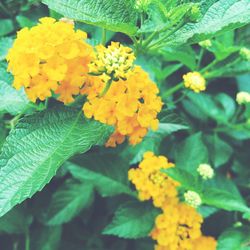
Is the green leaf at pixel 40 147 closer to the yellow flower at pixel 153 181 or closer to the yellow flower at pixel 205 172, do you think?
the yellow flower at pixel 153 181

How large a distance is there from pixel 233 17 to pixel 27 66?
0.50 metres

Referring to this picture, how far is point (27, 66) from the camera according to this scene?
1069mm

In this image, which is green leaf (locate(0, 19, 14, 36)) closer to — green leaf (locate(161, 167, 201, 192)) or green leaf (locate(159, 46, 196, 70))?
green leaf (locate(159, 46, 196, 70))

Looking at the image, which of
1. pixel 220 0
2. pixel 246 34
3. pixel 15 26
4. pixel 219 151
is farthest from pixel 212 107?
pixel 15 26

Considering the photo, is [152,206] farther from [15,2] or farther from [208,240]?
[15,2]

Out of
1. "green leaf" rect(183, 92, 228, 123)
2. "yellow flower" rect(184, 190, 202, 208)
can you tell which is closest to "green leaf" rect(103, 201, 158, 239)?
"yellow flower" rect(184, 190, 202, 208)

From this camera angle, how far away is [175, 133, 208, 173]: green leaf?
160cm

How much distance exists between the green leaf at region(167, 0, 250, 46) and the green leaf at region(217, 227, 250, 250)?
675mm

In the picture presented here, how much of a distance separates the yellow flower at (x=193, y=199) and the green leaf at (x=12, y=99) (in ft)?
1.79

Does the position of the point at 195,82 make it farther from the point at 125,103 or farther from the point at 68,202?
the point at 68,202

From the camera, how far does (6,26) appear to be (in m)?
1.78

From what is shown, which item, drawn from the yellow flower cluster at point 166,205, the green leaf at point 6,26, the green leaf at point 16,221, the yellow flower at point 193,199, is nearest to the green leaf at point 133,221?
the yellow flower cluster at point 166,205

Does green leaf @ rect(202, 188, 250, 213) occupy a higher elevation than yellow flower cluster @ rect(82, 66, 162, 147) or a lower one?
lower

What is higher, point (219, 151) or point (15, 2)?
point (15, 2)
